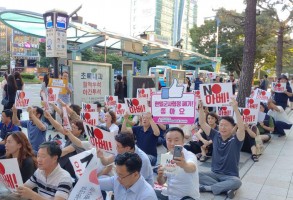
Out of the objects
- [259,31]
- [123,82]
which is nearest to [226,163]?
[123,82]

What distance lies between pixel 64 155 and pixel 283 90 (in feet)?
30.0

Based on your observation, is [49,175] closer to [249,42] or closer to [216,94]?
[216,94]

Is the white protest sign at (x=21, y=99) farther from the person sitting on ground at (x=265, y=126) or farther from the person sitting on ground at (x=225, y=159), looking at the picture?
the person sitting on ground at (x=265, y=126)

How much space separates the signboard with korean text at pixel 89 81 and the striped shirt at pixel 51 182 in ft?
22.5

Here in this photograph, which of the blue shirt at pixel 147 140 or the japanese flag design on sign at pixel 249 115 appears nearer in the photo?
the blue shirt at pixel 147 140

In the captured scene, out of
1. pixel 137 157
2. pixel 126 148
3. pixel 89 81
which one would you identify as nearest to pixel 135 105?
pixel 126 148

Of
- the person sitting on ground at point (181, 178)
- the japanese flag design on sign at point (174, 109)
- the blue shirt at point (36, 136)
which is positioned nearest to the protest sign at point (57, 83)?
the blue shirt at point (36, 136)

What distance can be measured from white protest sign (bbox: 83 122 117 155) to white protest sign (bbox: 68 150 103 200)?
833mm

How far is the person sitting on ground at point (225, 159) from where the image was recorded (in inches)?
187

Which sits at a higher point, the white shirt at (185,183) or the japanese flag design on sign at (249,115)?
the japanese flag design on sign at (249,115)

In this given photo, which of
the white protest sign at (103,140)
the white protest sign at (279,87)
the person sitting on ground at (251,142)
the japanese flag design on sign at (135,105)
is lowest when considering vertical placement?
the person sitting on ground at (251,142)

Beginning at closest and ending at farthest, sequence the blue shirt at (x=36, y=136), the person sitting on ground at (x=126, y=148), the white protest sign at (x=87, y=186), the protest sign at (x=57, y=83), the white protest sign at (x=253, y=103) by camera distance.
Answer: the white protest sign at (x=87, y=186) < the person sitting on ground at (x=126, y=148) < the blue shirt at (x=36, y=136) < the white protest sign at (x=253, y=103) < the protest sign at (x=57, y=83)

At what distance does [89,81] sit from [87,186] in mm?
8131

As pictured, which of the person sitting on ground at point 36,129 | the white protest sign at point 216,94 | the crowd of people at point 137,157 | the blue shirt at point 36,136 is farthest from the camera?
the blue shirt at point 36,136
